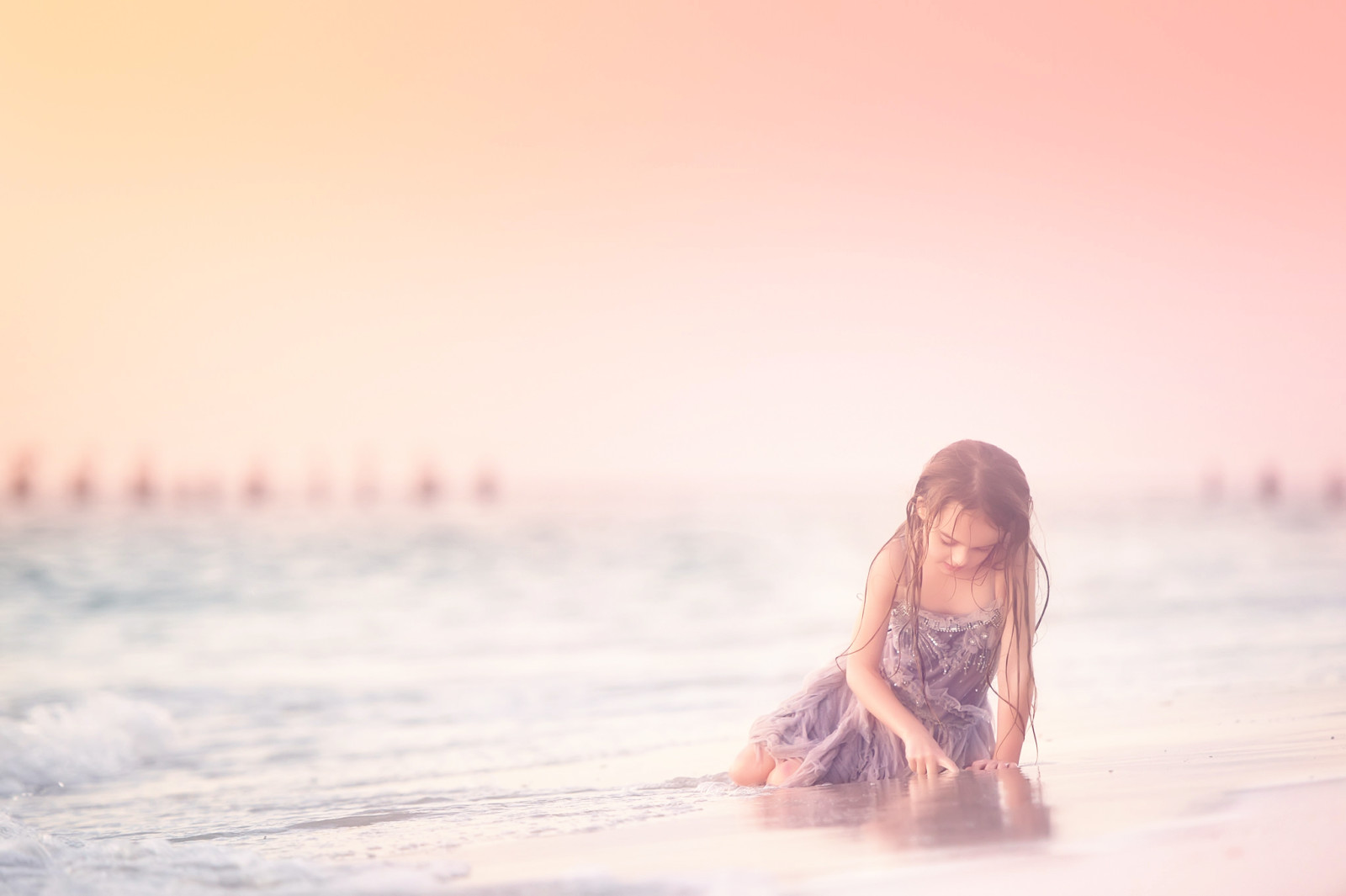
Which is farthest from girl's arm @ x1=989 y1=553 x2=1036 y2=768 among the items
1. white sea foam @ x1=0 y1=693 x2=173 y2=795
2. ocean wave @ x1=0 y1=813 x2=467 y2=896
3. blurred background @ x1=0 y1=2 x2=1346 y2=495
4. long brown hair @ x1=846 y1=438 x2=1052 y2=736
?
blurred background @ x1=0 y1=2 x2=1346 y2=495

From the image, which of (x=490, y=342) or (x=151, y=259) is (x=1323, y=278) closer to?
(x=490, y=342)

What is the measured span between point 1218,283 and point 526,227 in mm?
6869

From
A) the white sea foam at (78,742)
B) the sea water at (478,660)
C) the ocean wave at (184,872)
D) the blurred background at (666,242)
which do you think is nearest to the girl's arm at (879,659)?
the sea water at (478,660)

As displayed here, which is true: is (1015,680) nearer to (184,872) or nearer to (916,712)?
(916,712)

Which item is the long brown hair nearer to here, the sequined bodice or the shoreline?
the sequined bodice

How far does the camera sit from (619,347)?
1304cm

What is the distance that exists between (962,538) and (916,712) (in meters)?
0.52

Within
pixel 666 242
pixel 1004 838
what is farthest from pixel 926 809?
pixel 666 242

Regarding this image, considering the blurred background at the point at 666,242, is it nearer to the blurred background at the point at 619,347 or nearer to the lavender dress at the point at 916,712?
the blurred background at the point at 619,347

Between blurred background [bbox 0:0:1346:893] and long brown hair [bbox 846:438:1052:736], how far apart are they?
1858mm

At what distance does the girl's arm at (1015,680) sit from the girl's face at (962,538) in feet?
0.49

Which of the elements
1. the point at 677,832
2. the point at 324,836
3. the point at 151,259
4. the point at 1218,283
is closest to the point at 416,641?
the point at 324,836

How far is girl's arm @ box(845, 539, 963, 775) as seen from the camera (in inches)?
98.7

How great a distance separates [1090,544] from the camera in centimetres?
1184
